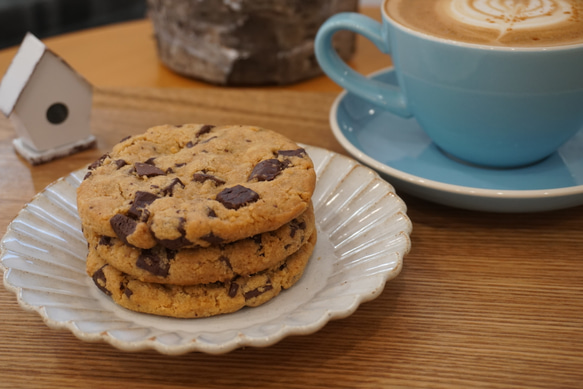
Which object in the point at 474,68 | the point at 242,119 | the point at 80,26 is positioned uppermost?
the point at 474,68

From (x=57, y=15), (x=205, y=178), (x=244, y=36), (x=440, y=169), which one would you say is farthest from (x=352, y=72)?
(x=57, y=15)

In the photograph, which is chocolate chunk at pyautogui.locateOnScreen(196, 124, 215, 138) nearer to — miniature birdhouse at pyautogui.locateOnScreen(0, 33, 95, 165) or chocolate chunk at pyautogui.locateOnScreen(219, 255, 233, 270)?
chocolate chunk at pyautogui.locateOnScreen(219, 255, 233, 270)

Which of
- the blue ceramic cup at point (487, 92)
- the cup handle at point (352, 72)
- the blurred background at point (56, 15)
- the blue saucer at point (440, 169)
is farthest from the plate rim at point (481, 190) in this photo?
the blurred background at point (56, 15)

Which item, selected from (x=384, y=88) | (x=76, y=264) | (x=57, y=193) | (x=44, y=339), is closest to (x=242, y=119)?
(x=384, y=88)

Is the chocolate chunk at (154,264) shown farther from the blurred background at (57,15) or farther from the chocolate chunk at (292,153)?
the blurred background at (57,15)

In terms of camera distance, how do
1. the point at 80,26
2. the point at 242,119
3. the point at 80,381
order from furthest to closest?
the point at 80,26, the point at 242,119, the point at 80,381

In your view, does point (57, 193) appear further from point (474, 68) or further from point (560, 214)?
point (560, 214)

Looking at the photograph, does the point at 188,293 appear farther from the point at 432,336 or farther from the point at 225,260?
the point at 432,336
